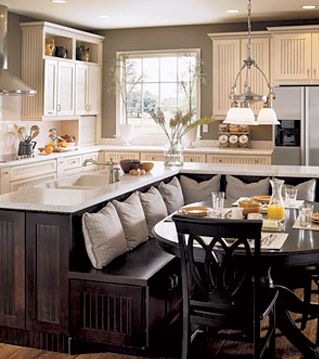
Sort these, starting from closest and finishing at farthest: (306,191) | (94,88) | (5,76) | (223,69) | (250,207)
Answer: (250,207), (306,191), (5,76), (223,69), (94,88)

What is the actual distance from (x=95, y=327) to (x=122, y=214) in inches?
33.1

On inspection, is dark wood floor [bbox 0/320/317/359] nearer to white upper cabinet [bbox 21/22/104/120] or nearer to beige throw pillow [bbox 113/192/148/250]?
beige throw pillow [bbox 113/192/148/250]

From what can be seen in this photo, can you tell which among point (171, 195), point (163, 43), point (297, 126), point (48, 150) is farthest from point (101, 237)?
point (163, 43)

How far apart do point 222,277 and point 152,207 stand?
163 cm

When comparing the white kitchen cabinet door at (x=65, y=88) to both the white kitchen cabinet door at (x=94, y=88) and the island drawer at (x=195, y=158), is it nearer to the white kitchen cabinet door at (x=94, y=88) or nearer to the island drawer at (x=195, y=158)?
the white kitchen cabinet door at (x=94, y=88)

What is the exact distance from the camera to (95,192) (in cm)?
397

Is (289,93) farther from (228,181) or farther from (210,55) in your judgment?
(228,181)

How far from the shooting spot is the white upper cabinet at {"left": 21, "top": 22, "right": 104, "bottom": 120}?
711 cm

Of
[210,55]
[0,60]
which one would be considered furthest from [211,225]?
[210,55]

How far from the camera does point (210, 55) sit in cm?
799

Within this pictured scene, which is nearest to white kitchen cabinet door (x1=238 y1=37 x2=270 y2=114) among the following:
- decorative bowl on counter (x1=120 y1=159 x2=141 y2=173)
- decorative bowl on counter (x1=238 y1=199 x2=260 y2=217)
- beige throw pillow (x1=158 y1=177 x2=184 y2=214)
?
beige throw pillow (x1=158 y1=177 x2=184 y2=214)

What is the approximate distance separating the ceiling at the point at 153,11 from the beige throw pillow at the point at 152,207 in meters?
2.61

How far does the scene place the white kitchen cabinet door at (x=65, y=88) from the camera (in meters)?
7.40

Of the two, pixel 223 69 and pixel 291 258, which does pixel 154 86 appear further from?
pixel 291 258
